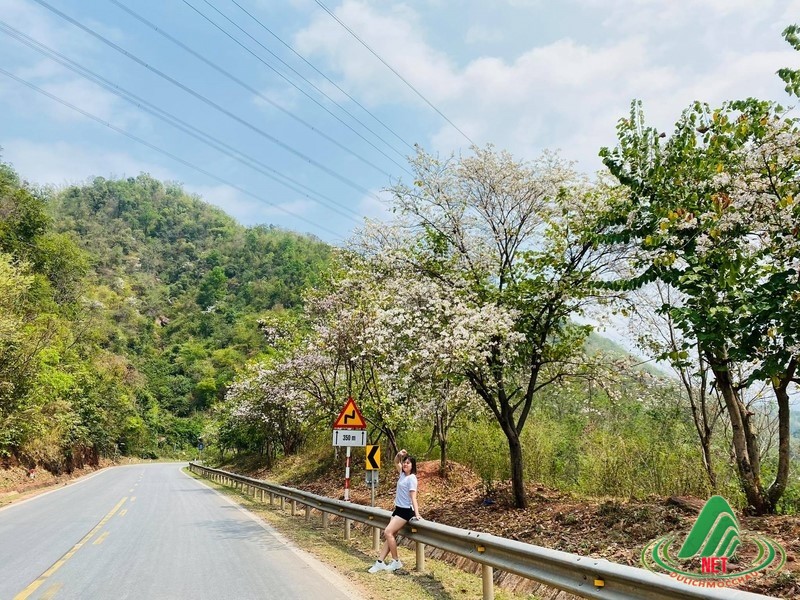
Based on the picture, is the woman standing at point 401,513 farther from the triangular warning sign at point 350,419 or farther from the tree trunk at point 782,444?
the tree trunk at point 782,444

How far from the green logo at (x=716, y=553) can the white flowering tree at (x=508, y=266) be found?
179 inches

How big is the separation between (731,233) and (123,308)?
424 feet

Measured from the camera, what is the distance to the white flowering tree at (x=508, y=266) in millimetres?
11773

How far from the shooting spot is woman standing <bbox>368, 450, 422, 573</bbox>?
8883mm

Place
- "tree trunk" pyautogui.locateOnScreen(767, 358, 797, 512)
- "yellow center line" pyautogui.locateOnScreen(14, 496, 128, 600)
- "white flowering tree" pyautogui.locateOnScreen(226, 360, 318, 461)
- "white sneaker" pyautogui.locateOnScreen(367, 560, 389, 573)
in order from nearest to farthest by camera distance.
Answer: "yellow center line" pyautogui.locateOnScreen(14, 496, 128, 600) → "tree trunk" pyautogui.locateOnScreen(767, 358, 797, 512) → "white sneaker" pyautogui.locateOnScreen(367, 560, 389, 573) → "white flowering tree" pyautogui.locateOnScreen(226, 360, 318, 461)

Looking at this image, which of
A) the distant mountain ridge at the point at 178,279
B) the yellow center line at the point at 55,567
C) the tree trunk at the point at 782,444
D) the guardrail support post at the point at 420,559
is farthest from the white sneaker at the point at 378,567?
the distant mountain ridge at the point at 178,279

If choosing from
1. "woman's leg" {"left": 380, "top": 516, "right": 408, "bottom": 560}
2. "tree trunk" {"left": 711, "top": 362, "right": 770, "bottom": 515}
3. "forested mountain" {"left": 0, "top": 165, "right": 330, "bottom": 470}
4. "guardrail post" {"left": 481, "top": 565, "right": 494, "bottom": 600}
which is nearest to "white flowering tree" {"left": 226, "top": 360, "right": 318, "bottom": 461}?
"forested mountain" {"left": 0, "top": 165, "right": 330, "bottom": 470}

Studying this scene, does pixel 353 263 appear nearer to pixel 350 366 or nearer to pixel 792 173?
pixel 350 366

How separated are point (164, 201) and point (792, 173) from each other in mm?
205347

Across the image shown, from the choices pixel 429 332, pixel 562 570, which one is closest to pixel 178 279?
pixel 429 332

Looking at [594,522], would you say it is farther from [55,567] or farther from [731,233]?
[55,567]

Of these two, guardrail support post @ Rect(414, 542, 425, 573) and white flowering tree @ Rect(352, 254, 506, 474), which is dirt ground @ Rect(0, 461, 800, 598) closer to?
guardrail support post @ Rect(414, 542, 425, 573)

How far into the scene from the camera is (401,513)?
9109 mm

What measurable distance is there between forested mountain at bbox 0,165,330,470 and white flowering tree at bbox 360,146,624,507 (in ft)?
42.9
